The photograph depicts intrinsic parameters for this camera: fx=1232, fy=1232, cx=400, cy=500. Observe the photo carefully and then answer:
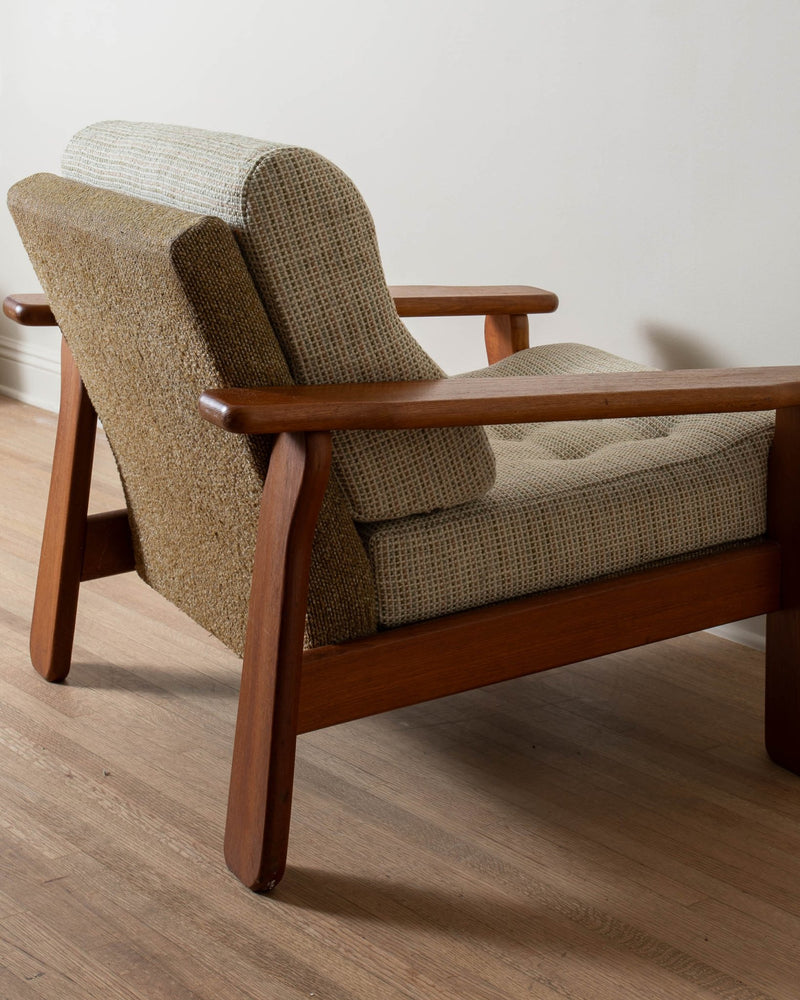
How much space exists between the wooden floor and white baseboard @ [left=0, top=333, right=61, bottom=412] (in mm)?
1685

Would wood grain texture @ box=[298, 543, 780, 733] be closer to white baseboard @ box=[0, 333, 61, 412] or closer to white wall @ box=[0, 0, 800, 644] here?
white wall @ box=[0, 0, 800, 644]

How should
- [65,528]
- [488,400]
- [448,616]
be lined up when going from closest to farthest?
1. [488,400]
2. [448,616]
3. [65,528]

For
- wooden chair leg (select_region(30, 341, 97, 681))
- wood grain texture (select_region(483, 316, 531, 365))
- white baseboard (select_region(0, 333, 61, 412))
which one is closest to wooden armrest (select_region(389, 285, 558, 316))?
wood grain texture (select_region(483, 316, 531, 365))

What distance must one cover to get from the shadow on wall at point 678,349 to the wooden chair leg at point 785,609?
19.2 inches

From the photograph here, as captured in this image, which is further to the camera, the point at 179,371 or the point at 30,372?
Result: the point at 30,372

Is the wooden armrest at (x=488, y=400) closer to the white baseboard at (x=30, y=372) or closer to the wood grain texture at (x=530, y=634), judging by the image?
the wood grain texture at (x=530, y=634)

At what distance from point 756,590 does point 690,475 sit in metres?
→ 0.19

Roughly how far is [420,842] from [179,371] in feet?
2.00

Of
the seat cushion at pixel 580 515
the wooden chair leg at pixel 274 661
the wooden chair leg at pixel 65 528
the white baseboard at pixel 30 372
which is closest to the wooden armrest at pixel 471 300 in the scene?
the seat cushion at pixel 580 515

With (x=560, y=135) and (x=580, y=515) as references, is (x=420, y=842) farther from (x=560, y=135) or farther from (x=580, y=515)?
(x=560, y=135)

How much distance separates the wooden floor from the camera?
1209 mm

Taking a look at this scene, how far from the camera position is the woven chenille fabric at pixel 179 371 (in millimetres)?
1205

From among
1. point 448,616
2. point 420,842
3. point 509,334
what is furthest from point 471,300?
point 420,842

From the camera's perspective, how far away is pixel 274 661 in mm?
1263
